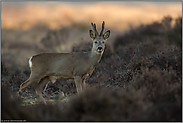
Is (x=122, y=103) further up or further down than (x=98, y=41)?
further down

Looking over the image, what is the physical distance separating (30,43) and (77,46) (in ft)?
16.9

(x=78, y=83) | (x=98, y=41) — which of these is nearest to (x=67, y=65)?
(x=78, y=83)

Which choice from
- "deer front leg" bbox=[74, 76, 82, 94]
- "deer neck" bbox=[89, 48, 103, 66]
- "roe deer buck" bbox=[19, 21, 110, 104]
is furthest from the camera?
"deer neck" bbox=[89, 48, 103, 66]

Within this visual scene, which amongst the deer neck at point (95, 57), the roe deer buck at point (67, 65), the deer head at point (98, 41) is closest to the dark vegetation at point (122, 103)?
the roe deer buck at point (67, 65)

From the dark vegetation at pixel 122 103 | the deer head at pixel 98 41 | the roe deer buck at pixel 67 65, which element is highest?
the deer head at pixel 98 41

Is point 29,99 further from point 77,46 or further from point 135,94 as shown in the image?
point 77,46

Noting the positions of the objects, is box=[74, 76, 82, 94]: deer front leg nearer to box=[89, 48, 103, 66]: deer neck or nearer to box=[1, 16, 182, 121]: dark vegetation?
box=[1, 16, 182, 121]: dark vegetation

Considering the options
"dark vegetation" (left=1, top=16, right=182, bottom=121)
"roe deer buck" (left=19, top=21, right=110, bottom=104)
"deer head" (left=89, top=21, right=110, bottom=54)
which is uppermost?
"deer head" (left=89, top=21, right=110, bottom=54)

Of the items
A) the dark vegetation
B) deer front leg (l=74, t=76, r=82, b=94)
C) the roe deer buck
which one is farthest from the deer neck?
the dark vegetation

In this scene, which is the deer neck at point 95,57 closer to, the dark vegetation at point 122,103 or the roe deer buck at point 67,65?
the roe deer buck at point 67,65

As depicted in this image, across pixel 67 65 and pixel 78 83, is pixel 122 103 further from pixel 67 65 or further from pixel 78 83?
pixel 67 65

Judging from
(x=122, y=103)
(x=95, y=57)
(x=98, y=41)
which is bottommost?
(x=122, y=103)

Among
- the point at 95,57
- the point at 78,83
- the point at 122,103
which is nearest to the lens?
the point at 122,103

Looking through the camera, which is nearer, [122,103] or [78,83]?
[122,103]
